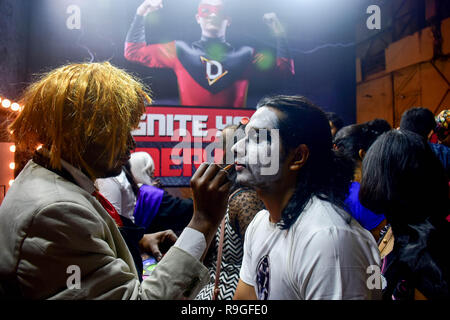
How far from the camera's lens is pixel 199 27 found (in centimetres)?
286

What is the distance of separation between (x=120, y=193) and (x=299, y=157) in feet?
4.55

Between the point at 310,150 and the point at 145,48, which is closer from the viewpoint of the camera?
the point at 310,150

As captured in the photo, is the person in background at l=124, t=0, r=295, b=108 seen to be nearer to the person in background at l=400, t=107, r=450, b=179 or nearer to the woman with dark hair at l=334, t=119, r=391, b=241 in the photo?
the woman with dark hair at l=334, t=119, r=391, b=241

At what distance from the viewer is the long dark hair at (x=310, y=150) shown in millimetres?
1044

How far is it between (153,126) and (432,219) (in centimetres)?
242

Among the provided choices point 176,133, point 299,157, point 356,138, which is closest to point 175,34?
point 176,133

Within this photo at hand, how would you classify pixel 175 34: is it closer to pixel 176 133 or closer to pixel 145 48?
pixel 145 48

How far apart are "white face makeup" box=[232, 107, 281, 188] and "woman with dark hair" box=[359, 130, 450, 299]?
40cm

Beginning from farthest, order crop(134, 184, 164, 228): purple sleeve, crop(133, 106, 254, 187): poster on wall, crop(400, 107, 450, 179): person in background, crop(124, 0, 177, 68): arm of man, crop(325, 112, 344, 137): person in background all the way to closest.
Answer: crop(133, 106, 254, 187): poster on wall < crop(124, 0, 177, 68): arm of man < crop(325, 112, 344, 137): person in background < crop(134, 184, 164, 228): purple sleeve < crop(400, 107, 450, 179): person in background

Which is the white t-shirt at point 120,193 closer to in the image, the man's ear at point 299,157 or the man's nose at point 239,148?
the man's nose at point 239,148

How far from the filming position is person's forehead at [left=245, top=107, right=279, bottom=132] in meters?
1.06

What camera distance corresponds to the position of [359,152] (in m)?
1.53

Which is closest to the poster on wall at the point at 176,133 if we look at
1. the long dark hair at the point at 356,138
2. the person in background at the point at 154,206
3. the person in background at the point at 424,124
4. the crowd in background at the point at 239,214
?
the person in background at the point at 154,206

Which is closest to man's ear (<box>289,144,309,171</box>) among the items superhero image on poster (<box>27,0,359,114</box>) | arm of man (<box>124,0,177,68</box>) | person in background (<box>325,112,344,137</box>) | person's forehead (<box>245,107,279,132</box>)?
person's forehead (<box>245,107,279,132</box>)
